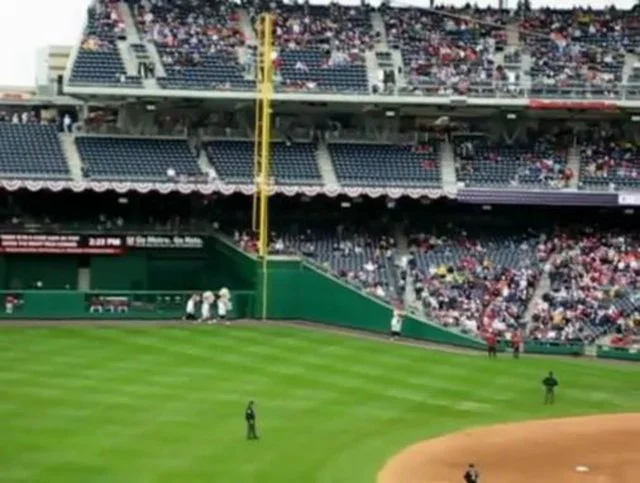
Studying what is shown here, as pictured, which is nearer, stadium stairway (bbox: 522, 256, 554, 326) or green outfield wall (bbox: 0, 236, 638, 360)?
stadium stairway (bbox: 522, 256, 554, 326)

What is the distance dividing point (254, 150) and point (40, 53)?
45.0 ft

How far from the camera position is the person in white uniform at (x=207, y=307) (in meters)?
43.6

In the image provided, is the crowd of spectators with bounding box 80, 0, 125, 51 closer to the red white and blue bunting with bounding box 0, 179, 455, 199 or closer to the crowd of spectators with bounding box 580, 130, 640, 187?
the red white and blue bunting with bounding box 0, 179, 455, 199

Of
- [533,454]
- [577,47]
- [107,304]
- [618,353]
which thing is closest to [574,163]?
[577,47]

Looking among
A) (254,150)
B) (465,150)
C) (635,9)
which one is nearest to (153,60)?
(254,150)

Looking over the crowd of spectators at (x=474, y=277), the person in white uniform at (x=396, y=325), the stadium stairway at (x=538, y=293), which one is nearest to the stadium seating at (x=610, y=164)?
the crowd of spectators at (x=474, y=277)

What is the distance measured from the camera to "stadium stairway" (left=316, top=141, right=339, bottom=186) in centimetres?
4712

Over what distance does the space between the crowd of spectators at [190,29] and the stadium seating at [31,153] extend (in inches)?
214

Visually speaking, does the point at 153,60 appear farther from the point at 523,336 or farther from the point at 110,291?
the point at 523,336

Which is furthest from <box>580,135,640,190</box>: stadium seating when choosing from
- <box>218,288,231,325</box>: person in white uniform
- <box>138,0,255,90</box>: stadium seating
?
<box>218,288,231,325</box>: person in white uniform

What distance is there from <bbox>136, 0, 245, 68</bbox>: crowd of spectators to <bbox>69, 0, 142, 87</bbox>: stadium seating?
146 centimetres

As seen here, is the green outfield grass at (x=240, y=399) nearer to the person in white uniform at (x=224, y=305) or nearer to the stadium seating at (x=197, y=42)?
the person in white uniform at (x=224, y=305)

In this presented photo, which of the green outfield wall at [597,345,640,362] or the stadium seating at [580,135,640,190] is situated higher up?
the stadium seating at [580,135,640,190]

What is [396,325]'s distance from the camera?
41.3m
